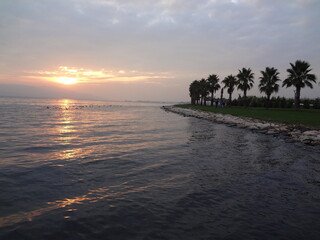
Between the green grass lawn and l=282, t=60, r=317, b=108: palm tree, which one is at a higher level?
l=282, t=60, r=317, b=108: palm tree

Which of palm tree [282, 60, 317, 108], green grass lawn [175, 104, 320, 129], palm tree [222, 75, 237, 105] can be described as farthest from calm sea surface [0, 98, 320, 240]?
palm tree [222, 75, 237, 105]

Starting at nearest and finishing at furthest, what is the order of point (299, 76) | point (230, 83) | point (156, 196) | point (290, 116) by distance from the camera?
point (156, 196)
point (290, 116)
point (299, 76)
point (230, 83)

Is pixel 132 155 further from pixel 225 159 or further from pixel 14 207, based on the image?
pixel 14 207

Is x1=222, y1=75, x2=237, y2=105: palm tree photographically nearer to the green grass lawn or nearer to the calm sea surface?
the green grass lawn

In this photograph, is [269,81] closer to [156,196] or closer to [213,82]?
[213,82]

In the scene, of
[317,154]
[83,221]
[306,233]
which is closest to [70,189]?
[83,221]

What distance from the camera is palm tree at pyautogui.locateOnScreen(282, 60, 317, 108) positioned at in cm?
4809

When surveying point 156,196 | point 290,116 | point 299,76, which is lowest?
point 156,196

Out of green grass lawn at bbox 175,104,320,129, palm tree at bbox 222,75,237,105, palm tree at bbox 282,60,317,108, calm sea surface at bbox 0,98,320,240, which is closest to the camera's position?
calm sea surface at bbox 0,98,320,240

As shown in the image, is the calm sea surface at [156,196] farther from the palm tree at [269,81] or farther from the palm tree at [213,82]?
the palm tree at [213,82]

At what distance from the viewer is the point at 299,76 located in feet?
161

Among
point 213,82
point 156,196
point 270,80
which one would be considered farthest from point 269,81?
point 156,196

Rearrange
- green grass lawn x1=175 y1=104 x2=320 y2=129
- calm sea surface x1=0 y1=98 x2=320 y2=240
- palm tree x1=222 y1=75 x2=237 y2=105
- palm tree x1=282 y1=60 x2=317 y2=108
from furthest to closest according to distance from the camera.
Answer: palm tree x1=222 y1=75 x2=237 y2=105 < palm tree x1=282 y1=60 x2=317 y2=108 < green grass lawn x1=175 y1=104 x2=320 y2=129 < calm sea surface x1=0 y1=98 x2=320 y2=240

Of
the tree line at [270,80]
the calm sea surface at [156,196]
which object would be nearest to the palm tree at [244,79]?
the tree line at [270,80]
